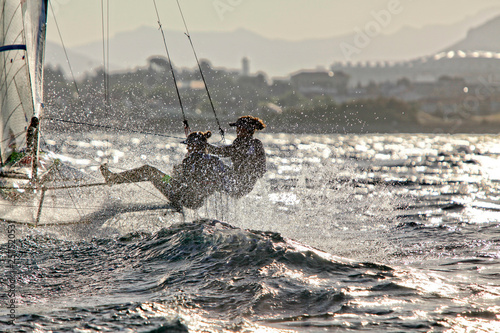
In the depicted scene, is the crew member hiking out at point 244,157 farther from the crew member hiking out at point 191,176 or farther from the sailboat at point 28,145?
the sailboat at point 28,145

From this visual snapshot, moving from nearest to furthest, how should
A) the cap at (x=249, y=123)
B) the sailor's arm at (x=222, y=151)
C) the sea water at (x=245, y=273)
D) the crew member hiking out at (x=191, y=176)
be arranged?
the sea water at (x=245, y=273) < the crew member hiking out at (x=191, y=176) < the sailor's arm at (x=222, y=151) < the cap at (x=249, y=123)

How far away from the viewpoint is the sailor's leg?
376 inches

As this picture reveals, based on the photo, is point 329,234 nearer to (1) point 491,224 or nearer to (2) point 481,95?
(1) point 491,224

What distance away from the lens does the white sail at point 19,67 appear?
8.73 meters

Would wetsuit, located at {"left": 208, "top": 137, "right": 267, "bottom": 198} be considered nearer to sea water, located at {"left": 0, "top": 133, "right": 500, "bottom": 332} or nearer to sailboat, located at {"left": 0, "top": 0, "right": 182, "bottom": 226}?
sea water, located at {"left": 0, "top": 133, "right": 500, "bottom": 332}

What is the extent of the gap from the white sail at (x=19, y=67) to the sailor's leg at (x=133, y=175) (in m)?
1.50

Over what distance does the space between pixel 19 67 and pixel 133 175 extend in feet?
8.63

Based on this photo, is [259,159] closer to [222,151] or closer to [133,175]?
[222,151]

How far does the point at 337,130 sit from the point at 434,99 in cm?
5385

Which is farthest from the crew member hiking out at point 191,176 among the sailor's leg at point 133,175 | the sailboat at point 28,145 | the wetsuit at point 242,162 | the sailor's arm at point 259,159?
the sailor's arm at point 259,159

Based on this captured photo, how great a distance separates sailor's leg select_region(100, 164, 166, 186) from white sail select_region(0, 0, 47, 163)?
150cm

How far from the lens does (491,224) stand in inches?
435

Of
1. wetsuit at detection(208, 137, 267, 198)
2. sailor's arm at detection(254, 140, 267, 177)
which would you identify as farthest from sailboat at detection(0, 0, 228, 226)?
sailor's arm at detection(254, 140, 267, 177)

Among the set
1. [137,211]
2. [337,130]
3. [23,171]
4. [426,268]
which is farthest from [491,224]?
Result: [337,130]
